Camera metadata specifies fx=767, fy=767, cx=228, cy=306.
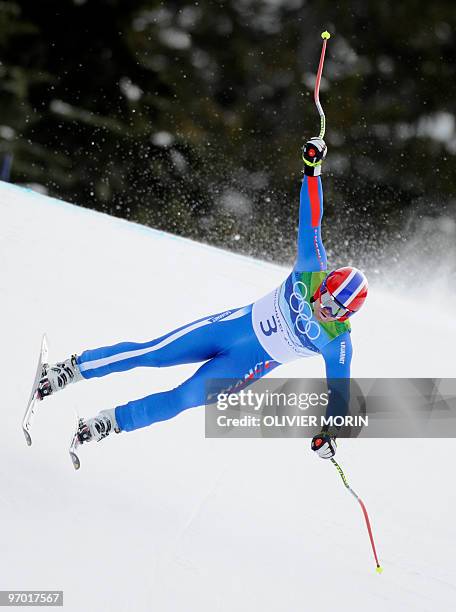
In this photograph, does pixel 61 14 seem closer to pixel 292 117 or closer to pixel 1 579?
pixel 292 117

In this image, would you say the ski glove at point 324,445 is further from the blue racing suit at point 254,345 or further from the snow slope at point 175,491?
the snow slope at point 175,491

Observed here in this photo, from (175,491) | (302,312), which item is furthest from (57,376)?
(302,312)

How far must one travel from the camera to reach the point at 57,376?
264 centimetres

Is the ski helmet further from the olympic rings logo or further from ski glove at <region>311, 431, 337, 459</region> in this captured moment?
ski glove at <region>311, 431, 337, 459</region>

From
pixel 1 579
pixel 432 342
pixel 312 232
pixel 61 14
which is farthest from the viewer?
pixel 61 14

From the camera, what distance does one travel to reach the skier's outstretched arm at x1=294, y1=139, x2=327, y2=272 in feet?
8.44

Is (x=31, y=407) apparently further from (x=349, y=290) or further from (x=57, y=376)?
(x=349, y=290)

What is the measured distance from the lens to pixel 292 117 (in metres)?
13.7

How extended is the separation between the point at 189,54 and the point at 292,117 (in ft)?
6.94

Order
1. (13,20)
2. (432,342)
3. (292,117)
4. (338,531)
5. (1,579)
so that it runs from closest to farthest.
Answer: (1,579), (338,531), (432,342), (13,20), (292,117)

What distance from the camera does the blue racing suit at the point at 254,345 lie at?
2570mm

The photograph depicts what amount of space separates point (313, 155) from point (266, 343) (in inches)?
26.1

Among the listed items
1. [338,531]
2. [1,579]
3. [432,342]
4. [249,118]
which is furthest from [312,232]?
[249,118]

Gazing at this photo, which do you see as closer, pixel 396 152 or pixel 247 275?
pixel 247 275
